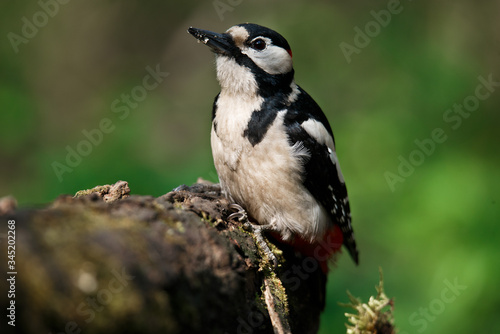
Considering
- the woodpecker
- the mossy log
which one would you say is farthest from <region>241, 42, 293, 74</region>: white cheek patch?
the mossy log

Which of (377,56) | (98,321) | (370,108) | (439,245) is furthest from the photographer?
(377,56)

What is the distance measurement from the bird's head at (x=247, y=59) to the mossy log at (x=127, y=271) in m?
1.24

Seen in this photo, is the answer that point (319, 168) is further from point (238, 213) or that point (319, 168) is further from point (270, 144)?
point (238, 213)

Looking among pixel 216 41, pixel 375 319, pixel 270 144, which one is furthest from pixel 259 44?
pixel 375 319

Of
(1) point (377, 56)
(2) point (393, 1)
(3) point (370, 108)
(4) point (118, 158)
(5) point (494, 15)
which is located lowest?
(4) point (118, 158)

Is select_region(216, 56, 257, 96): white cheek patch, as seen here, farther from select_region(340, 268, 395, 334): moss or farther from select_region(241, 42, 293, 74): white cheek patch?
select_region(340, 268, 395, 334): moss

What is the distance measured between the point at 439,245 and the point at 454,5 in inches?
154

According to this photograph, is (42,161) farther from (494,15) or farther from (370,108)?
(494,15)

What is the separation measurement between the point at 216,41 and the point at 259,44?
30 cm

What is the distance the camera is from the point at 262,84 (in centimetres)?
330

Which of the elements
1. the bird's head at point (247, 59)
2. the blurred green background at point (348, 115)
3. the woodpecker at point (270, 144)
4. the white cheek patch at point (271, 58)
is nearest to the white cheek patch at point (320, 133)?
the woodpecker at point (270, 144)

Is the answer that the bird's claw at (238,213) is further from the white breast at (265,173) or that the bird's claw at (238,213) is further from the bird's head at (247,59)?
the bird's head at (247,59)

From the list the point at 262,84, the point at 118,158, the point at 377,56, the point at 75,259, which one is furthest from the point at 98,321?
the point at 377,56

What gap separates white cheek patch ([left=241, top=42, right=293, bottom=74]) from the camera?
3.33m
